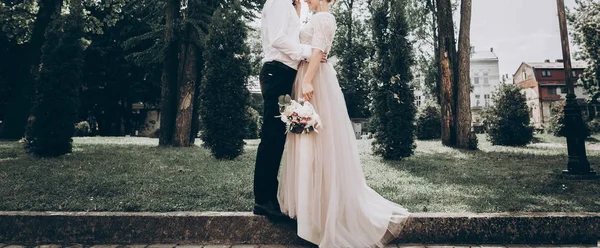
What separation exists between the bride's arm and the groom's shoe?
1.10 metres

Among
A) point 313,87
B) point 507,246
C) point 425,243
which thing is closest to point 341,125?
point 313,87

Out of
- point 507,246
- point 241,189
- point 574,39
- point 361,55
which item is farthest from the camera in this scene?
point 361,55

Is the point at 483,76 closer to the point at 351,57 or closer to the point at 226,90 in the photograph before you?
the point at 351,57

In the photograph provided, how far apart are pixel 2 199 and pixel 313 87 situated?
3833 mm

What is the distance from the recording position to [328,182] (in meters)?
3.26


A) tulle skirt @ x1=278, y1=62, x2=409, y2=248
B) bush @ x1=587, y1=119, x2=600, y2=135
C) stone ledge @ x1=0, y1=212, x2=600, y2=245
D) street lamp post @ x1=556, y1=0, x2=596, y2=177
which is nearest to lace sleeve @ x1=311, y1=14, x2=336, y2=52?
tulle skirt @ x1=278, y1=62, x2=409, y2=248

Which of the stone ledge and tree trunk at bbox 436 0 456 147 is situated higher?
tree trunk at bbox 436 0 456 147

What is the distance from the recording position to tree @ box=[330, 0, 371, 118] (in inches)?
1305

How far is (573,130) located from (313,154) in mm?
5248

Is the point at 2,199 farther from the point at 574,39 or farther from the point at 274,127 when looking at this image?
the point at 574,39

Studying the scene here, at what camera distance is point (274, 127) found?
3.38 metres

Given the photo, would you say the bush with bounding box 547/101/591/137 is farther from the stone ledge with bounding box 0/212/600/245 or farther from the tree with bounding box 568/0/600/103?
the stone ledge with bounding box 0/212/600/245

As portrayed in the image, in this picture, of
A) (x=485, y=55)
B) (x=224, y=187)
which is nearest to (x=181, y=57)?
(x=224, y=187)

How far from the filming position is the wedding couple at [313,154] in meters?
3.15
